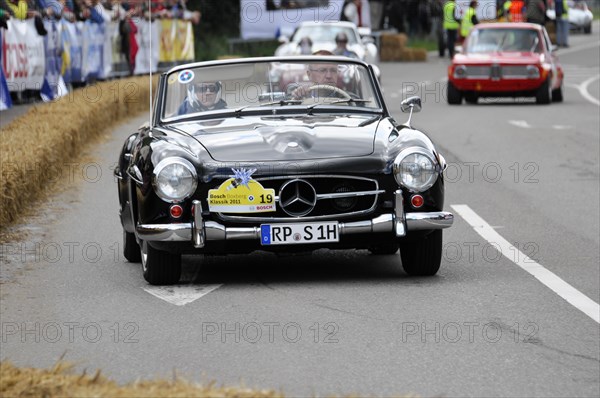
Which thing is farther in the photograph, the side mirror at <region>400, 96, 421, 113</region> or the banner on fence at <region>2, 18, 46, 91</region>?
the banner on fence at <region>2, 18, 46, 91</region>

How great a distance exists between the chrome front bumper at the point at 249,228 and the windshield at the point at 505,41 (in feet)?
62.0

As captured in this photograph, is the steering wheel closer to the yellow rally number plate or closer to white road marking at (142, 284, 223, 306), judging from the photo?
the yellow rally number plate

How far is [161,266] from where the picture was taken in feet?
28.9

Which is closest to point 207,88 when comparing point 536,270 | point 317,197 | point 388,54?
point 317,197

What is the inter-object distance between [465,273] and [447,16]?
123 feet

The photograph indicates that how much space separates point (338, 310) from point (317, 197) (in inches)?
34.5

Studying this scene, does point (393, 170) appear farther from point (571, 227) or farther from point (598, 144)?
point (598, 144)

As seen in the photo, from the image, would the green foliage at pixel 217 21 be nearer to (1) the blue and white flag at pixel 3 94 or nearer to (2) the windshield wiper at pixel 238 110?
(1) the blue and white flag at pixel 3 94

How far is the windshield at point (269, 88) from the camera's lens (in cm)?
996

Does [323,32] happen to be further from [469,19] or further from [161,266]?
[161,266]

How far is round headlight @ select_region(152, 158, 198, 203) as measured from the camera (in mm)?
8539

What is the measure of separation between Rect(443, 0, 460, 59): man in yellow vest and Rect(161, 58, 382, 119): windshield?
1389 inches

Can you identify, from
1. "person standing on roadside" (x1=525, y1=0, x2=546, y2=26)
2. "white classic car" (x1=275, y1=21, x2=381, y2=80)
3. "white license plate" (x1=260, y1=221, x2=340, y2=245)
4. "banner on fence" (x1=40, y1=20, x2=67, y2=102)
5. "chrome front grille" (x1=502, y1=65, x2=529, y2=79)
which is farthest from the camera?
"person standing on roadside" (x1=525, y1=0, x2=546, y2=26)

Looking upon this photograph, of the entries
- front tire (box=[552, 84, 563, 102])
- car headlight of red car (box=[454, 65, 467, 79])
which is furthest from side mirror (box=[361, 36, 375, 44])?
front tire (box=[552, 84, 563, 102])
